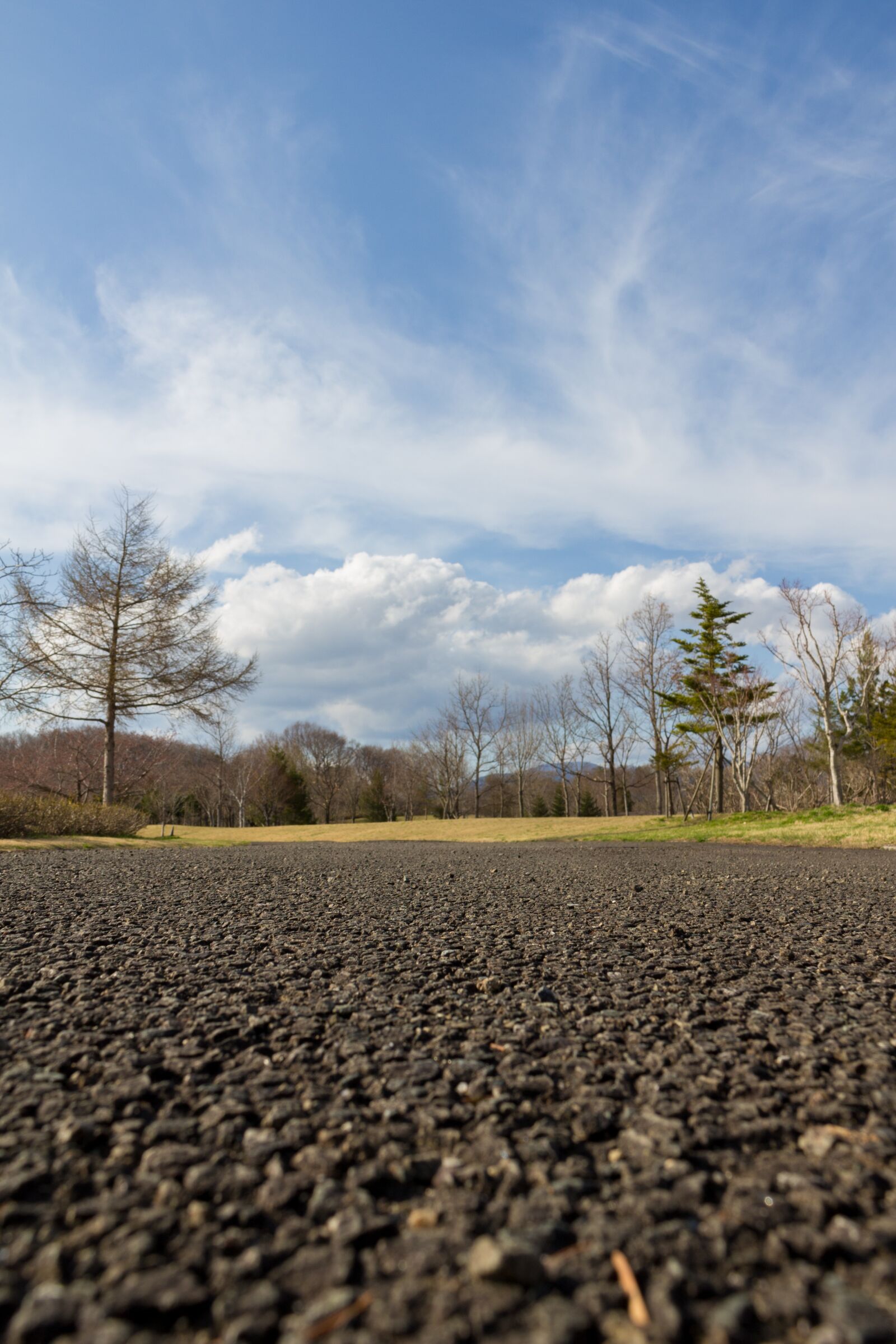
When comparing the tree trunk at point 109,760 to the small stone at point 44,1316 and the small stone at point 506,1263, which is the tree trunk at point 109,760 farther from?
the small stone at point 506,1263

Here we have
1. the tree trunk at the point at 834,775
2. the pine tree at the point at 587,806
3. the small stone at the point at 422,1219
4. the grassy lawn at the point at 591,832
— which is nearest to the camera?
the small stone at the point at 422,1219

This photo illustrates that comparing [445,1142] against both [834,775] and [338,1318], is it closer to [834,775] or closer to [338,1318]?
[338,1318]

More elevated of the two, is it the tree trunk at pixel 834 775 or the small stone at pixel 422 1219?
the tree trunk at pixel 834 775

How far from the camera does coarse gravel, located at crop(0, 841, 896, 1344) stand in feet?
2.99

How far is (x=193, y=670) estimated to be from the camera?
20.2 metres

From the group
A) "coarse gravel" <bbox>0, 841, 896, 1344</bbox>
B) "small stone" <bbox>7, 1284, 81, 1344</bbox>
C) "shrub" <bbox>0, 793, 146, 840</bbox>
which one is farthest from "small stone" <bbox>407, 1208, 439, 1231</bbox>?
"shrub" <bbox>0, 793, 146, 840</bbox>

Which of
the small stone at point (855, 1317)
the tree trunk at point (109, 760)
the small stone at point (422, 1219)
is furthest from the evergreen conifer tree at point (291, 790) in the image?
the small stone at point (855, 1317)

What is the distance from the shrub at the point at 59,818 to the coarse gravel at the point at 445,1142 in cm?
1132

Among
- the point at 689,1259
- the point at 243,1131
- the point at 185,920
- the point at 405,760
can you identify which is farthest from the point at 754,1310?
the point at 405,760

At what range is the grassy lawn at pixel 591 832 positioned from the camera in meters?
12.5

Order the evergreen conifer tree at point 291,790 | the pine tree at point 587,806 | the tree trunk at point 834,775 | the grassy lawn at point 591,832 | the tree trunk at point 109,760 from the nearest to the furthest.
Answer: the grassy lawn at point 591,832, the tree trunk at point 109,760, the tree trunk at point 834,775, the evergreen conifer tree at point 291,790, the pine tree at point 587,806

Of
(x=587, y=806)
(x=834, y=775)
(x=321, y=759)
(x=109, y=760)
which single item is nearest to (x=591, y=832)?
(x=834, y=775)

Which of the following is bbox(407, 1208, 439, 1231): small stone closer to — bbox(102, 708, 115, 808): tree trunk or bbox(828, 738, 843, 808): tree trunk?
bbox(102, 708, 115, 808): tree trunk

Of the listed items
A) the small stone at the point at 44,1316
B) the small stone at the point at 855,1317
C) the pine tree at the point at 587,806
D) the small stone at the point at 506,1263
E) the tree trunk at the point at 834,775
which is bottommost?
the pine tree at the point at 587,806
